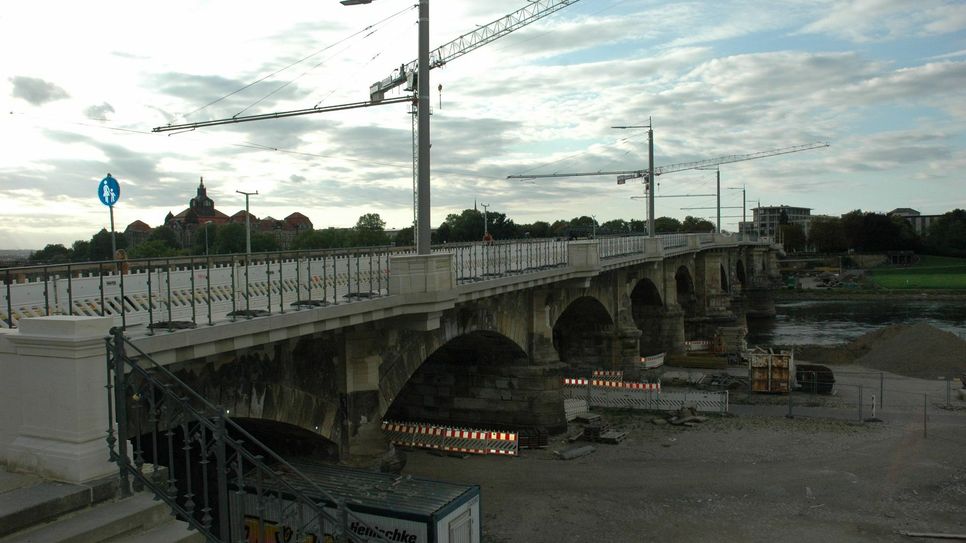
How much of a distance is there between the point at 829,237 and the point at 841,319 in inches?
3252

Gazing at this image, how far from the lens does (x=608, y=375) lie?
34.5 m

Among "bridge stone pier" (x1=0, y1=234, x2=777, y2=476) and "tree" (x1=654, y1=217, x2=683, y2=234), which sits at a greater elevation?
"tree" (x1=654, y1=217, x2=683, y2=234)

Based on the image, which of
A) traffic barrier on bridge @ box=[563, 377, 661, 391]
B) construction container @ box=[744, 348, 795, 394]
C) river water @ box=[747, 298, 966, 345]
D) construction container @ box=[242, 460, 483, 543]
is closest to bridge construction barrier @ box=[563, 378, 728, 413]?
traffic barrier on bridge @ box=[563, 377, 661, 391]

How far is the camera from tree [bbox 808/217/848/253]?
147 m

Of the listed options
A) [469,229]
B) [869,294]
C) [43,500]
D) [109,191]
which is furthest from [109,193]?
[869,294]

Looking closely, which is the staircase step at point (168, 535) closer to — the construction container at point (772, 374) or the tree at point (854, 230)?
the construction container at point (772, 374)

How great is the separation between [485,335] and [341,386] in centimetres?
983

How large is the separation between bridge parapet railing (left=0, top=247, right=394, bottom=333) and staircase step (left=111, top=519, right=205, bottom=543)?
108 inches

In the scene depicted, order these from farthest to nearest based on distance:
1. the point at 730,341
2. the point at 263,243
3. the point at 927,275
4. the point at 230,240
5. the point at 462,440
→ the point at 927,275 < the point at 730,341 < the point at 263,243 < the point at 230,240 < the point at 462,440

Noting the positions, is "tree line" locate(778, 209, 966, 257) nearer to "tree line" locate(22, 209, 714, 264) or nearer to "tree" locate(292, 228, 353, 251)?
"tree line" locate(22, 209, 714, 264)

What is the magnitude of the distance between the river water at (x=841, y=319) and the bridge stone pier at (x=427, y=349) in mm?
21851

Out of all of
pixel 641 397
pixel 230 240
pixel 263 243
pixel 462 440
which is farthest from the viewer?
pixel 263 243

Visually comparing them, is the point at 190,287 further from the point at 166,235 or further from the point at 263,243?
the point at 166,235

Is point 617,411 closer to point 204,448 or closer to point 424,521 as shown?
point 424,521
